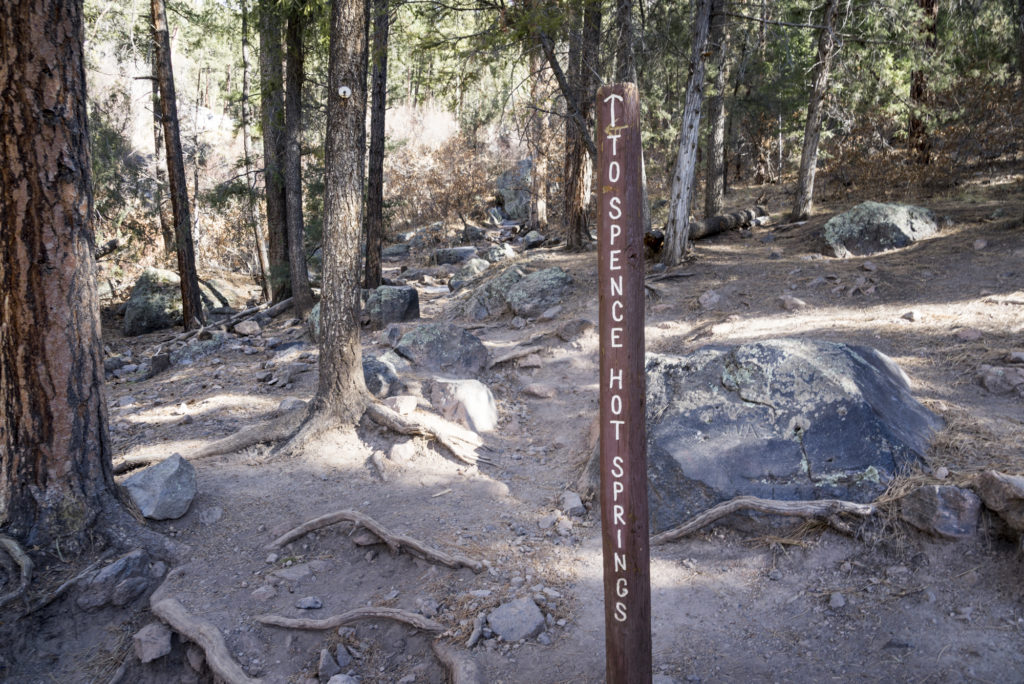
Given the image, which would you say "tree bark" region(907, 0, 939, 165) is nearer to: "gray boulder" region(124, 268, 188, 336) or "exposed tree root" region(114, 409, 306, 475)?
"exposed tree root" region(114, 409, 306, 475)

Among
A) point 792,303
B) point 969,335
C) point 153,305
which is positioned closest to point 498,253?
point 153,305

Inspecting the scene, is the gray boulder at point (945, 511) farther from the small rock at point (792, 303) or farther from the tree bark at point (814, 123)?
the tree bark at point (814, 123)

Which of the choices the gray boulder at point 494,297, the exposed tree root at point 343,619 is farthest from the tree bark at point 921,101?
the exposed tree root at point 343,619

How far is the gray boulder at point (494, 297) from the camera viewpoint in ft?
41.3

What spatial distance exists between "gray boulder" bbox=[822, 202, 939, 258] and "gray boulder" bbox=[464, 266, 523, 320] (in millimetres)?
6111

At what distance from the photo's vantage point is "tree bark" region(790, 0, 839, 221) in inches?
552

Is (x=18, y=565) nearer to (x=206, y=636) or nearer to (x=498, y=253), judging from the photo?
(x=206, y=636)

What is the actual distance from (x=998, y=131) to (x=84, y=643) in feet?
58.5

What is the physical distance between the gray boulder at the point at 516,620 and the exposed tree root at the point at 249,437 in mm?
3276

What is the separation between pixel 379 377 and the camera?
24.8ft

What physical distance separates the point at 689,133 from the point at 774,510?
862cm

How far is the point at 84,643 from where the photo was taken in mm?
4242

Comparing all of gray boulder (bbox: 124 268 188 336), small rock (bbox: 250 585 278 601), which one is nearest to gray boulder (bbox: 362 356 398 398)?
small rock (bbox: 250 585 278 601)

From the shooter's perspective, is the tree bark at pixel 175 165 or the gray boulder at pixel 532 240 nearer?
the tree bark at pixel 175 165
